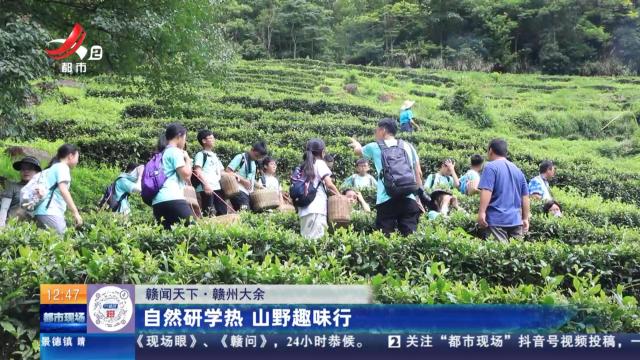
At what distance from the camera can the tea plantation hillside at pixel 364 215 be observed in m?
3.98

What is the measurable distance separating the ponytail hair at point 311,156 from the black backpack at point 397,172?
0.65m

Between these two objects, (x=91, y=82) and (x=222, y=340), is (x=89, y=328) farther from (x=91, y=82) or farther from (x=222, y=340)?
(x=91, y=82)

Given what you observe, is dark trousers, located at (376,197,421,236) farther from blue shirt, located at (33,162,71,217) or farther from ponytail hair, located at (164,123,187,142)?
blue shirt, located at (33,162,71,217)

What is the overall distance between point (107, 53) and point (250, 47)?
2612cm

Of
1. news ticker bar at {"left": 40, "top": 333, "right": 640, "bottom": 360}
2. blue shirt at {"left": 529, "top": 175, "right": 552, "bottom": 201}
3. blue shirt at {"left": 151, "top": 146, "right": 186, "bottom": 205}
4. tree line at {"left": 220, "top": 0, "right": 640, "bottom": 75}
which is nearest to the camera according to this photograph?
news ticker bar at {"left": 40, "top": 333, "right": 640, "bottom": 360}

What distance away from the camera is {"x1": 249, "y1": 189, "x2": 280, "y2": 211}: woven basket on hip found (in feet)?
26.1

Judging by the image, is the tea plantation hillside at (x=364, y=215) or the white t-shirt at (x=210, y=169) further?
the white t-shirt at (x=210, y=169)

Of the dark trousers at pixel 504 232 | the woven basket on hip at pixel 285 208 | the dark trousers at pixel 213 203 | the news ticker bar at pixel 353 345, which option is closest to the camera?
the news ticker bar at pixel 353 345

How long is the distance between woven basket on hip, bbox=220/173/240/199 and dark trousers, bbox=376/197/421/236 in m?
2.19

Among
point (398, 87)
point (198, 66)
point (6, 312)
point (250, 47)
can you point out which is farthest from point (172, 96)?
point (250, 47)

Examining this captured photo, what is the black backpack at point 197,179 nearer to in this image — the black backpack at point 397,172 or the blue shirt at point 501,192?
the black backpack at point 397,172

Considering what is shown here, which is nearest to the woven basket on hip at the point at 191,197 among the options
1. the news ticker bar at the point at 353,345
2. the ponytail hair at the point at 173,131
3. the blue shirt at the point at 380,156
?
the ponytail hair at the point at 173,131

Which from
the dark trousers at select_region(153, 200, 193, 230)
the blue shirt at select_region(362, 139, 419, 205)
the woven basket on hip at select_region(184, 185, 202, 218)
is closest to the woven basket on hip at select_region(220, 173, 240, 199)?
the woven basket on hip at select_region(184, 185, 202, 218)

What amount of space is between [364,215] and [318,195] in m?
0.97
